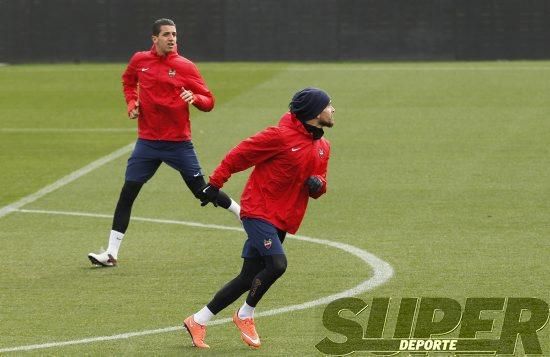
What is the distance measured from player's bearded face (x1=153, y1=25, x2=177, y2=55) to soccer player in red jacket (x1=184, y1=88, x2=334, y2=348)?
11.2 feet

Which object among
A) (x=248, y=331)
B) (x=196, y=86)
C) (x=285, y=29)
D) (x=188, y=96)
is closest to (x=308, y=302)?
(x=248, y=331)

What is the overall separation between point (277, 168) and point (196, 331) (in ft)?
3.88

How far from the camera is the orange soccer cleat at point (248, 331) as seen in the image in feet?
30.6

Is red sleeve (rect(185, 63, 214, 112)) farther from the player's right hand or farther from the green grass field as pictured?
the green grass field

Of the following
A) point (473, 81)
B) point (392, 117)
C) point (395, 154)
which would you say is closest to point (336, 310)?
point (395, 154)

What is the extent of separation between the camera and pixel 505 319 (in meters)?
9.98

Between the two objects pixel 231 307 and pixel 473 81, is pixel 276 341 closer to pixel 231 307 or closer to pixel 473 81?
pixel 231 307

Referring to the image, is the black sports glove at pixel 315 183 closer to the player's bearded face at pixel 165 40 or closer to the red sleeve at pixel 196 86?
the red sleeve at pixel 196 86

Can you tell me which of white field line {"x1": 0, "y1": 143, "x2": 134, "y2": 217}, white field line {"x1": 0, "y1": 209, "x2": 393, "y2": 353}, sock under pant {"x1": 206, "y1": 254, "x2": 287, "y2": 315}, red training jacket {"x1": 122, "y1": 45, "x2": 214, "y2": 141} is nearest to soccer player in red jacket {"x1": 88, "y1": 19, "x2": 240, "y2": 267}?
red training jacket {"x1": 122, "y1": 45, "x2": 214, "y2": 141}

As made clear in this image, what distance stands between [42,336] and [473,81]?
25.9 meters

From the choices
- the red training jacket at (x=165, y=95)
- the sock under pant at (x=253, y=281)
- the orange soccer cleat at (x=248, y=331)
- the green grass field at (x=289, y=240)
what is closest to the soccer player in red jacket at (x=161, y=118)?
the red training jacket at (x=165, y=95)

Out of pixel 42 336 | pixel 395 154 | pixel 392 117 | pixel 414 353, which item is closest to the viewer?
pixel 414 353

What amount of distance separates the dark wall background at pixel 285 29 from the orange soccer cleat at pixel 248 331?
35.0 meters

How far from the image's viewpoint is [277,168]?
9539mm
